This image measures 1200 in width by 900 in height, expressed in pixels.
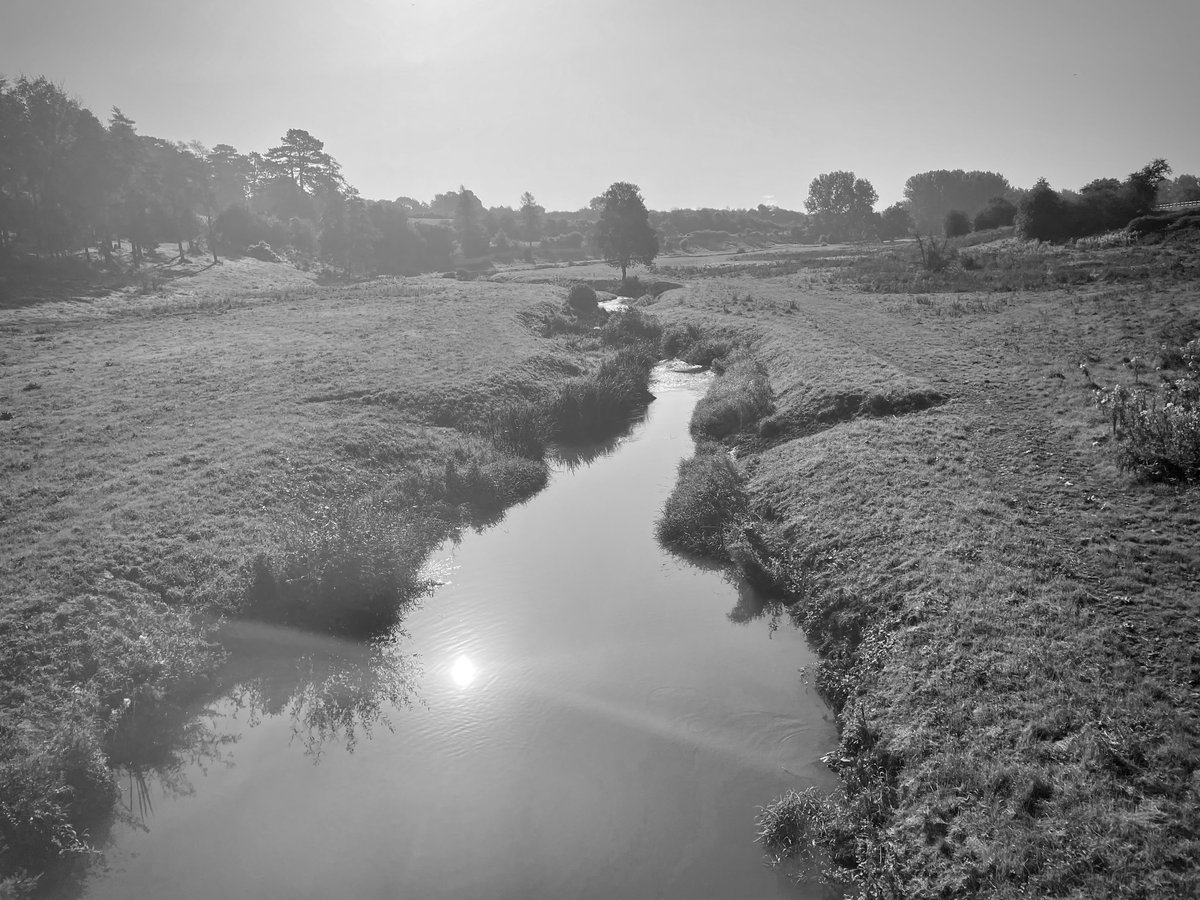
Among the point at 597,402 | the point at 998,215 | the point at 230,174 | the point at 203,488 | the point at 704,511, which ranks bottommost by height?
the point at 704,511

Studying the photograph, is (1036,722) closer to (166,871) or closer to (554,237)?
(166,871)

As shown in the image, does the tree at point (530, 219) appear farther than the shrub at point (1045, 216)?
Yes

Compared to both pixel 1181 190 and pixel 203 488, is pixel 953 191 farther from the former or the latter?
pixel 203 488

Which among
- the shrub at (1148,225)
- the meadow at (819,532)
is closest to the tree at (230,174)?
the meadow at (819,532)

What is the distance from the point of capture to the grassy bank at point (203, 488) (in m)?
12.0

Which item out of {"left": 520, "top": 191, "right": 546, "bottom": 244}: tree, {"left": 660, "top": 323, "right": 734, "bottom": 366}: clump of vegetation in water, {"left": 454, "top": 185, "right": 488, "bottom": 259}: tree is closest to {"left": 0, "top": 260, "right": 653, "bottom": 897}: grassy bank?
{"left": 660, "top": 323, "right": 734, "bottom": 366}: clump of vegetation in water

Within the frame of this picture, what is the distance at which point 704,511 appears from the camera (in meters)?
19.3

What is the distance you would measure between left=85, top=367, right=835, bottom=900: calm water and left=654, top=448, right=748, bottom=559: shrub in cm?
128

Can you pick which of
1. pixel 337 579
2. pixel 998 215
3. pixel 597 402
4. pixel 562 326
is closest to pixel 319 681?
pixel 337 579

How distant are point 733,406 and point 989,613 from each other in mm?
16169

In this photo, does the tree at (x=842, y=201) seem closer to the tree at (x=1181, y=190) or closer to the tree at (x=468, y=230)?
the tree at (x=1181, y=190)

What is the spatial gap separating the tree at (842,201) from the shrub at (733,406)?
148426mm

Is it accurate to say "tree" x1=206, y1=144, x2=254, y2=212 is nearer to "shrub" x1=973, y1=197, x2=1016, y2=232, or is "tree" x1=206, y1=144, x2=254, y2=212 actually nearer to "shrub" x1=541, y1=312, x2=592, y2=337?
"shrub" x1=541, y1=312, x2=592, y2=337

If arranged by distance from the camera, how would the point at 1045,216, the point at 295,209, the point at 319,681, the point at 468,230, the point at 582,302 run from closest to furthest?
1. the point at 319,681
2. the point at 582,302
3. the point at 1045,216
4. the point at 468,230
5. the point at 295,209
